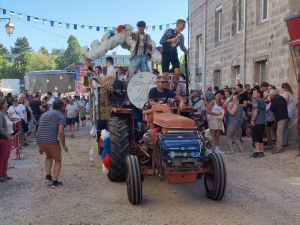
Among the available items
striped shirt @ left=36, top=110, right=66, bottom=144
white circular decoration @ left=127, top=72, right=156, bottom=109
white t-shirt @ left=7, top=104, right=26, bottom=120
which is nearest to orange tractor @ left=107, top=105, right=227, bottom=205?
striped shirt @ left=36, top=110, right=66, bottom=144

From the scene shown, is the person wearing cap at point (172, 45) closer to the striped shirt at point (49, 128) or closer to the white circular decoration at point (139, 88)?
the white circular decoration at point (139, 88)

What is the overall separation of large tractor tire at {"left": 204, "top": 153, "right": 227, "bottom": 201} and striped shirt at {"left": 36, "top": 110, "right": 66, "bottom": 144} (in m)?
2.80

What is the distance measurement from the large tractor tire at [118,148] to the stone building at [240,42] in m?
6.35

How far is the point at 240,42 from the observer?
596 inches

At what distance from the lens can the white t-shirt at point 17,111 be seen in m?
11.3

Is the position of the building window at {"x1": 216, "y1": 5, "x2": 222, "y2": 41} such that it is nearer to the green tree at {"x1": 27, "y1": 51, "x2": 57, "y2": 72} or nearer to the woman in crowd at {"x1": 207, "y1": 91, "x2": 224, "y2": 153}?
the woman in crowd at {"x1": 207, "y1": 91, "x2": 224, "y2": 153}

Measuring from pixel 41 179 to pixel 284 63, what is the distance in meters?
7.88

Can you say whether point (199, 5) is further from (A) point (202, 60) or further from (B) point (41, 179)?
(B) point (41, 179)

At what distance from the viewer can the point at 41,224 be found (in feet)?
16.5

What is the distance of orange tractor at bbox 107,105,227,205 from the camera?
552cm

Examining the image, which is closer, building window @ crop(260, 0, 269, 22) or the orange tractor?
the orange tractor

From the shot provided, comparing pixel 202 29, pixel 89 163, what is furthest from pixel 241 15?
pixel 89 163

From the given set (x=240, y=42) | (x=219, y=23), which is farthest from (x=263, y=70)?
(x=219, y=23)

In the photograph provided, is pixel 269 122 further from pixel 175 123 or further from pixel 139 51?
pixel 175 123
